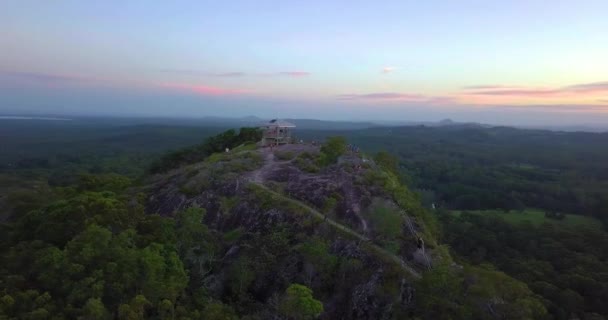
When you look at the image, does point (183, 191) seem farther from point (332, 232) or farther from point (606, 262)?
point (606, 262)

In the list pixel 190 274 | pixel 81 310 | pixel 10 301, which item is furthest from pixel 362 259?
pixel 10 301

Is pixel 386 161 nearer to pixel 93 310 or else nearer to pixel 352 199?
pixel 352 199

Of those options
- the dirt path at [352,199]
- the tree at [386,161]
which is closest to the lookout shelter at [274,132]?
the tree at [386,161]

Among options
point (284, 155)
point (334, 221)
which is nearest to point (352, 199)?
point (334, 221)

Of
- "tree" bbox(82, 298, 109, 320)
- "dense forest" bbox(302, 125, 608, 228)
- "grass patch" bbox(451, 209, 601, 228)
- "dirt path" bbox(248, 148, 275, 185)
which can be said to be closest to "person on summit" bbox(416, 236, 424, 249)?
"dirt path" bbox(248, 148, 275, 185)

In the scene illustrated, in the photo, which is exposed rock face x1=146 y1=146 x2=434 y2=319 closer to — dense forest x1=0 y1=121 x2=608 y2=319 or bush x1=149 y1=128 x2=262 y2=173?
dense forest x1=0 y1=121 x2=608 y2=319
